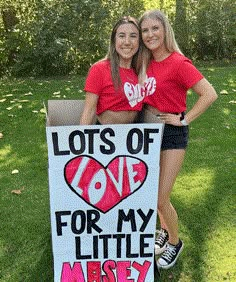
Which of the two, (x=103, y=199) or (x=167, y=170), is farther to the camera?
(x=167, y=170)

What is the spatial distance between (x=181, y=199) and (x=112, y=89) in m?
1.60

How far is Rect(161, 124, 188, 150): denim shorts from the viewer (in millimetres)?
2596

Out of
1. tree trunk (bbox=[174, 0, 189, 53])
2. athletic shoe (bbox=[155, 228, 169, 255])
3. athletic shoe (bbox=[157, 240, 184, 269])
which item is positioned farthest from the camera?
tree trunk (bbox=[174, 0, 189, 53])

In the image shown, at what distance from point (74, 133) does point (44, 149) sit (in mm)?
2686

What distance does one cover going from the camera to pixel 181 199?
148 inches

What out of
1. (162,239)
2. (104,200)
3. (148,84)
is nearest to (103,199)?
(104,200)

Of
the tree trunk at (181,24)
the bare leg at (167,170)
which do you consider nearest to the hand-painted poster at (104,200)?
the bare leg at (167,170)

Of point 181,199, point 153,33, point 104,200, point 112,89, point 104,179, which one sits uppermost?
point 153,33

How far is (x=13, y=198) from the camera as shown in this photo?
385 cm

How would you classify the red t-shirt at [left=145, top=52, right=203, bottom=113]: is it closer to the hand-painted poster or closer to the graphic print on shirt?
the graphic print on shirt

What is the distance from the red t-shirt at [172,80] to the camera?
2459 millimetres

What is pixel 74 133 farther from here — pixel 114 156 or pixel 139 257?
pixel 139 257

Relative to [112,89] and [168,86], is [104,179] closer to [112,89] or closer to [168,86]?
[112,89]

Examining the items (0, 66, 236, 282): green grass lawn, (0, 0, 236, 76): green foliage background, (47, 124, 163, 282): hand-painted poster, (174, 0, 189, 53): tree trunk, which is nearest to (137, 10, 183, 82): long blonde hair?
(47, 124, 163, 282): hand-painted poster
